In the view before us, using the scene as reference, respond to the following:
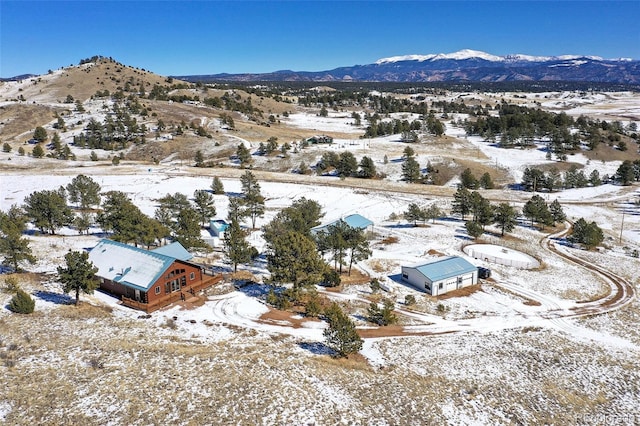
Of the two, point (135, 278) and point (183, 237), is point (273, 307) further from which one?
point (183, 237)

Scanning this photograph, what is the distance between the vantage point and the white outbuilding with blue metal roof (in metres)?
48.0

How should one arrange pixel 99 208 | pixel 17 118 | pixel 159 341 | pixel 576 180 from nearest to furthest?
pixel 159 341
pixel 99 208
pixel 576 180
pixel 17 118

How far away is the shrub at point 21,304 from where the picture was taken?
34.7 m

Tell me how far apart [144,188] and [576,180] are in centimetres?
10401

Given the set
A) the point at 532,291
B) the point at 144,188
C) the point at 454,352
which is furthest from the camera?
the point at 144,188

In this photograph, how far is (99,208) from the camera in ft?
257

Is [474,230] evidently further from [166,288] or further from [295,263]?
[166,288]

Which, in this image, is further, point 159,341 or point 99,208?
point 99,208

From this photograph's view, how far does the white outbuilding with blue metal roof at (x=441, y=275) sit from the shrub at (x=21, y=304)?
3767 centimetres

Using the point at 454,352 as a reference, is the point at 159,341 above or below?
above

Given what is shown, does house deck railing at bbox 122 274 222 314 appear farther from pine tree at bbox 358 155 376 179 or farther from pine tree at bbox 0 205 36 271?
pine tree at bbox 358 155 376 179

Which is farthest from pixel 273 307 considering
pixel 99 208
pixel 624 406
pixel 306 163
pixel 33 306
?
pixel 306 163

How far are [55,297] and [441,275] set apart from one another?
39.2m

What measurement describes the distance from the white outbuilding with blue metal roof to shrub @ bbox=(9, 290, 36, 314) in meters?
37.7
